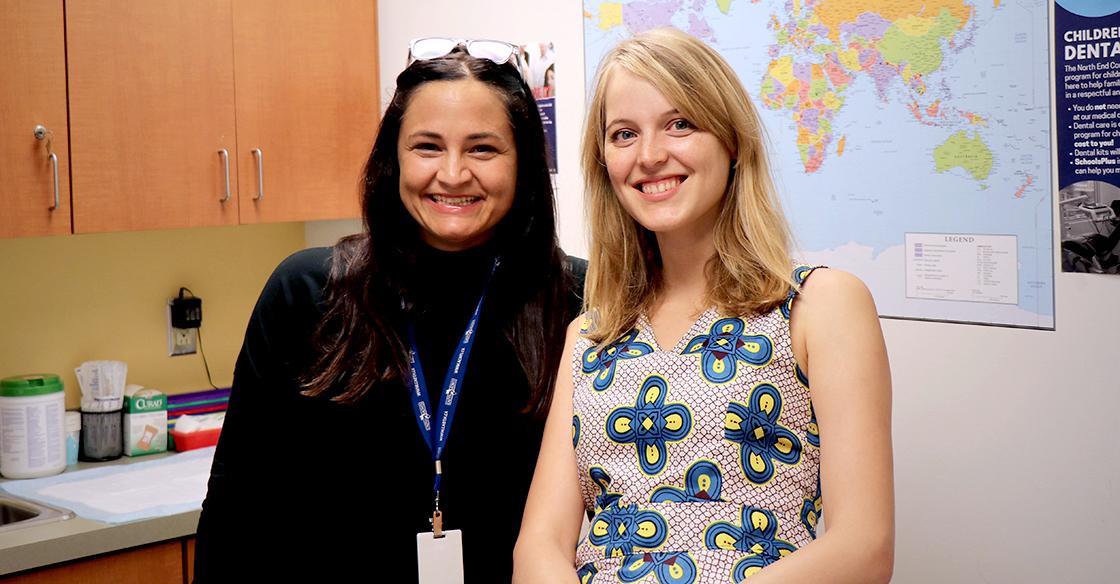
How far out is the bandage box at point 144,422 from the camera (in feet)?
10.0

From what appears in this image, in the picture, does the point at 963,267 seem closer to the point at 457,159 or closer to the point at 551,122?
the point at 457,159

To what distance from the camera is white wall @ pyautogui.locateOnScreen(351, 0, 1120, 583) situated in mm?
1952

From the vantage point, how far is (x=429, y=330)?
192cm

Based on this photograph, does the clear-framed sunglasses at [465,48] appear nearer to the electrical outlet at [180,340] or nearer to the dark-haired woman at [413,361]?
the dark-haired woman at [413,361]

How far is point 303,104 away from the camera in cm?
323

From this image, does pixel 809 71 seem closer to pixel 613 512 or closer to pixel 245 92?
pixel 613 512

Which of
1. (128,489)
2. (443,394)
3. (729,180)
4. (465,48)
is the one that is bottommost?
(128,489)

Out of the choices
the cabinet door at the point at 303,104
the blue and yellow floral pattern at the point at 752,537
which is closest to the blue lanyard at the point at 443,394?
the blue and yellow floral pattern at the point at 752,537

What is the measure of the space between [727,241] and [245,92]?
6.17ft

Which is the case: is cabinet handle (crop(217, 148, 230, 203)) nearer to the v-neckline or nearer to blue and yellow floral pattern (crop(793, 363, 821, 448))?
the v-neckline

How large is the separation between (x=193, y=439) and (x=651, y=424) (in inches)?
76.9

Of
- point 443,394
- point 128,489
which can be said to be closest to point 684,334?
point 443,394

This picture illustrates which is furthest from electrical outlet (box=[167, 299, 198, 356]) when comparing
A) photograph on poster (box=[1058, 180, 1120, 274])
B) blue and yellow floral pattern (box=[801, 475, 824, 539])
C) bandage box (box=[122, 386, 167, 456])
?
photograph on poster (box=[1058, 180, 1120, 274])

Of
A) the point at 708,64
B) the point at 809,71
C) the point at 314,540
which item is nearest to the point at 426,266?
the point at 314,540
